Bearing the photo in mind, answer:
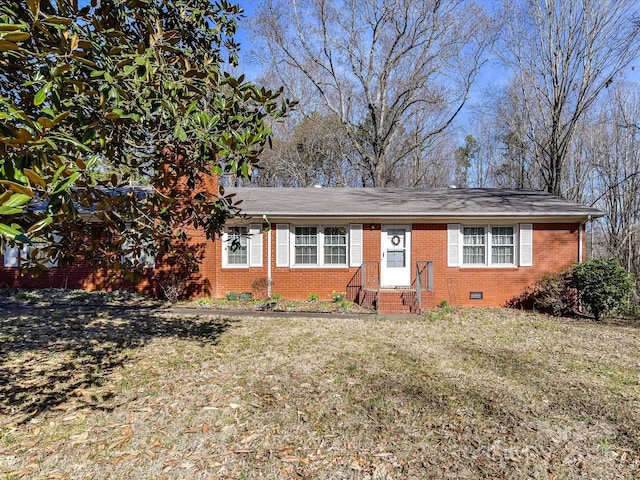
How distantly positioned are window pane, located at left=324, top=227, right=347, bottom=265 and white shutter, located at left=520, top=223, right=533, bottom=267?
537 centimetres

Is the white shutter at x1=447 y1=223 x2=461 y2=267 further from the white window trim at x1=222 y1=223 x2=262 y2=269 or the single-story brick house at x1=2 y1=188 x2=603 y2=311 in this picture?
the white window trim at x1=222 y1=223 x2=262 y2=269

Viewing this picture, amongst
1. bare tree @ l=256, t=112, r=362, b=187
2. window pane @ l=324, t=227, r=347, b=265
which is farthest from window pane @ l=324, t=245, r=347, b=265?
bare tree @ l=256, t=112, r=362, b=187

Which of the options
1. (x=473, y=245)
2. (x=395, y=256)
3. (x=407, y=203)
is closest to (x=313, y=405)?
(x=395, y=256)

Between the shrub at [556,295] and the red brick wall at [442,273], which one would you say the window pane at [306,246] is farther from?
the shrub at [556,295]

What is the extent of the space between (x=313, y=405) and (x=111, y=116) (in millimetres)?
3463

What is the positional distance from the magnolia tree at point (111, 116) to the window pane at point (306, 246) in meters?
6.48

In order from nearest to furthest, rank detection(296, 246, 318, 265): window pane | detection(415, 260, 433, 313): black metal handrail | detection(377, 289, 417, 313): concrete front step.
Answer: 1. detection(377, 289, 417, 313): concrete front step
2. detection(415, 260, 433, 313): black metal handrail
3. detection(296, 246, 318, 265): window pane

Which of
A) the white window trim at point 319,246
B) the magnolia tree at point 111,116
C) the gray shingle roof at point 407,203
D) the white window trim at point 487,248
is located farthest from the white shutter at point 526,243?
the magnolia tree at point 111,116

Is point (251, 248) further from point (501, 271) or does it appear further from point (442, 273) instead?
point (501, 271)

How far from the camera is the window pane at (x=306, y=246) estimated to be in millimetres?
10883

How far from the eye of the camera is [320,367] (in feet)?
16.9

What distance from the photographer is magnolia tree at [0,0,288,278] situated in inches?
72.4

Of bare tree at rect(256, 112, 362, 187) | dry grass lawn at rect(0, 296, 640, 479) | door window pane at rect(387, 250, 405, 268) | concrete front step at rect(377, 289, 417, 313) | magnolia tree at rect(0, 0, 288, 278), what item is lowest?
dry grass lawn at rect(0, 296, 640, 479)

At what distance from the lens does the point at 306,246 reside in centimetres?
1088
